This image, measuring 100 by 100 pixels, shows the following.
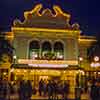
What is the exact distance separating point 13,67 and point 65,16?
9156 millimetres

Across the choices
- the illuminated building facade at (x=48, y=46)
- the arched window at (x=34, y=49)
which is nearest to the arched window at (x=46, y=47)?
the illuminated building facade at (x=48, y=46)

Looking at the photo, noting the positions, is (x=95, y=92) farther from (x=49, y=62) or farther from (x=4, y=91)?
(x=49, y=62)

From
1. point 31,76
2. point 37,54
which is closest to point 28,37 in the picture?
point 37,54

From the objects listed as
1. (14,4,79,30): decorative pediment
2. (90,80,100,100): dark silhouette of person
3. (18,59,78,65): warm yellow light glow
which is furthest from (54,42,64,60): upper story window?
(90,80,100,100): dark silhouette of person

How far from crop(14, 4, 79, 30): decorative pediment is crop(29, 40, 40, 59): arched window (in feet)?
6.71

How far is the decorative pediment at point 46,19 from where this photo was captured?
125ft

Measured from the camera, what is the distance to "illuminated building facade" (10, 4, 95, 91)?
1441 inches

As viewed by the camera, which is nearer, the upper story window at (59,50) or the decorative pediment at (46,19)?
the upper story window at (59,50)

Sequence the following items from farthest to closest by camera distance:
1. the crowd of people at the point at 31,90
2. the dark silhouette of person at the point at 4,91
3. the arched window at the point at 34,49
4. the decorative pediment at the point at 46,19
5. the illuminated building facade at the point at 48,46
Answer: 1. the decorative pediment at the point at 46,19
2. the arched window at the point at 34,49
3. the illuminated building facade at the point at 48,46
4. the dark silhouette of person at the point at 4,91
5. the crowd of people at the point at 31,90

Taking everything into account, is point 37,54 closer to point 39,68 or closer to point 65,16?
point 39,68

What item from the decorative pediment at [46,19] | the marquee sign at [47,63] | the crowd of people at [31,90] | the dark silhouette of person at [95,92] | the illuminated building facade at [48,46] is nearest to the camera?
the dark silhouette of person at [95,92]

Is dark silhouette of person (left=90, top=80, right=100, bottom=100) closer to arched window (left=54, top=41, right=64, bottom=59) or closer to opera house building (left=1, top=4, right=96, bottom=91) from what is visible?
opera house building (left=1, top=4, right=96, bottom=91)

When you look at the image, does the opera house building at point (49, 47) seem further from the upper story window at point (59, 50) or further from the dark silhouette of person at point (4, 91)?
the dark silhouette of person at point (4, 91)

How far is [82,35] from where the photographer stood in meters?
39.9
